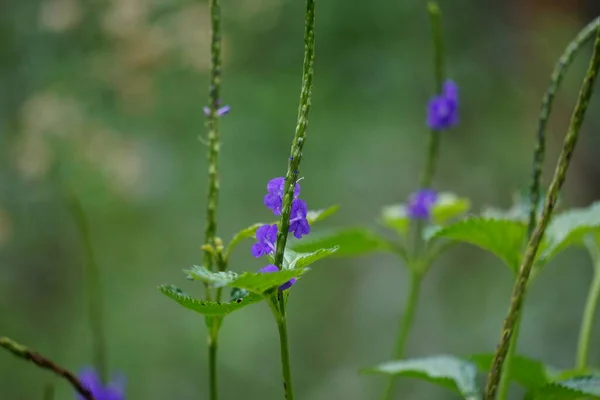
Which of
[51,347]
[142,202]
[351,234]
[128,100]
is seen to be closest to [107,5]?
[128,100]

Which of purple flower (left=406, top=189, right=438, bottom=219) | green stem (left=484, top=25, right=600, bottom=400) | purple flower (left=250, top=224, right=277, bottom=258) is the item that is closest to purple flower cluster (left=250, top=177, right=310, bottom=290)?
purple flower (left=250, top=224, right=277, bottom=258)

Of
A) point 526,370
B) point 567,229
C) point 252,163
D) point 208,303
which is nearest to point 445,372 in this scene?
point 526,370

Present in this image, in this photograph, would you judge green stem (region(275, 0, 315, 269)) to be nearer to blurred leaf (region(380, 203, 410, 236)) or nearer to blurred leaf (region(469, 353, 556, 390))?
blurred leaf (region(469, 353, 556, 390))

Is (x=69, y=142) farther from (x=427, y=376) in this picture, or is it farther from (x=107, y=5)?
(x=427, y=376)

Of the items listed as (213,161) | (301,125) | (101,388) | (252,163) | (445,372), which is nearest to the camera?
(301,125)

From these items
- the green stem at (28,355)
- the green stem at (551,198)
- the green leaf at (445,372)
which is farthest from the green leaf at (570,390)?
the green stem at (28,355)

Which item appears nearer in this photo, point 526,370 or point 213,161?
point 213,161

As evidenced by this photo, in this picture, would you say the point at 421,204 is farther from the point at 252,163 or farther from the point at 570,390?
the point at 252,163
